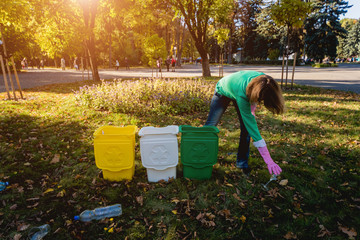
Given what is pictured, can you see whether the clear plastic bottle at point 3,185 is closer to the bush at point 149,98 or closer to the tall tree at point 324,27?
the bush at point 149,98

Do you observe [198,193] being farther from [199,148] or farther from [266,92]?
[266,92]

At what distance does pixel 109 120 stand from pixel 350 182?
17.3 feet

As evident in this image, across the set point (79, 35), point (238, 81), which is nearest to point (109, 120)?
point (238, 81)

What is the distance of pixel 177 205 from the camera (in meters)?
2.73

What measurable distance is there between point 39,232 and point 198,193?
1.86 m

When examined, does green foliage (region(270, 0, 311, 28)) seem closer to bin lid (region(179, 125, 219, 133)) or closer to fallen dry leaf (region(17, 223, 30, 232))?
bin lid (region(179, 125, 219, 133))

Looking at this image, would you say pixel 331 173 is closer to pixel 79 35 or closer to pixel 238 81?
pixel 238 81

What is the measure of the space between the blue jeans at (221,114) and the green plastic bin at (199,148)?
0.37m

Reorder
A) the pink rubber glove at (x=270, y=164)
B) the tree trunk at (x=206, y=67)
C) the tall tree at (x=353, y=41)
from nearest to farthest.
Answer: the pink rubber glove at (x=270, y=164)
the tree trunk at (x=206, y=67)
the tall tree at (x=353, y=41)

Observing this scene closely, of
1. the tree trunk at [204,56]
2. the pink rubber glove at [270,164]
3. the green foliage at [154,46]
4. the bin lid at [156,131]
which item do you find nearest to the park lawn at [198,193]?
the pink rubber glove at [270,164]

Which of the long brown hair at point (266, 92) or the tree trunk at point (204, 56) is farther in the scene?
the tree trunk at point (204, 56)

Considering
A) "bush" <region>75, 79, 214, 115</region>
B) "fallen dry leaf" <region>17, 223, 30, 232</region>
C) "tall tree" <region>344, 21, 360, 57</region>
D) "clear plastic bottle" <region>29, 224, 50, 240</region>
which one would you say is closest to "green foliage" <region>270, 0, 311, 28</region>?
"bush" <region>75, 79, 214, 115</region>

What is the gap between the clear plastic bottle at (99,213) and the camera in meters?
2.50

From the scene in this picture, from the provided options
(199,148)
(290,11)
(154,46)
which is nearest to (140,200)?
(199,148)
